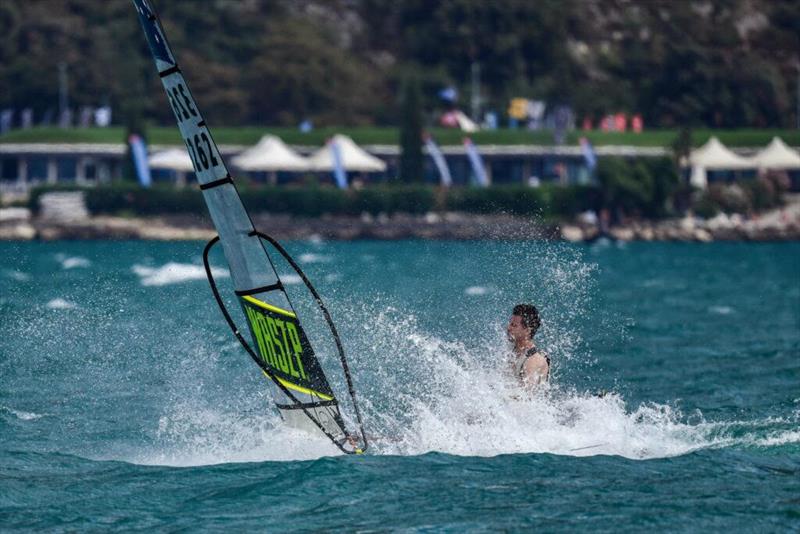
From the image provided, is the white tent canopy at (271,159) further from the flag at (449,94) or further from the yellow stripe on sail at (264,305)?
the yellow stripe on sail at (264,305)

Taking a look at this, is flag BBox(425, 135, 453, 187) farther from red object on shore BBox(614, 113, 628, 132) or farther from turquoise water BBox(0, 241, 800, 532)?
turquoise water BBox(0, 241, 800, 532)

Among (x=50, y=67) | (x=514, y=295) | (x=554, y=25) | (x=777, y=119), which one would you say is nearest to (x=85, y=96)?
(x=50, y=67)

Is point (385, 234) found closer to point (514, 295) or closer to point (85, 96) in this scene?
point (85, 96)

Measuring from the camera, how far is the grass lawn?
95.0m

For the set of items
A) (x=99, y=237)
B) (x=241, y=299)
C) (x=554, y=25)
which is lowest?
(x=99, y=237)

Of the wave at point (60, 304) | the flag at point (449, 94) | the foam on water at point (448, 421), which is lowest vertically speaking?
the wave at point (60, 304)

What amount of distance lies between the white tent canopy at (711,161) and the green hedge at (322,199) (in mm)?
13183

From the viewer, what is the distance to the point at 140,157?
84.6 meters

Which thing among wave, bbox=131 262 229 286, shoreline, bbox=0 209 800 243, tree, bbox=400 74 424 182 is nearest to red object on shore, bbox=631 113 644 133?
shoreline, bbox=0 209 800 243

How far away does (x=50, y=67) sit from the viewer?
101312mm

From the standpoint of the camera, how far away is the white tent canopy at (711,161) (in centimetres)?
9500

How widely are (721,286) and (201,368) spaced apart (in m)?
32.5

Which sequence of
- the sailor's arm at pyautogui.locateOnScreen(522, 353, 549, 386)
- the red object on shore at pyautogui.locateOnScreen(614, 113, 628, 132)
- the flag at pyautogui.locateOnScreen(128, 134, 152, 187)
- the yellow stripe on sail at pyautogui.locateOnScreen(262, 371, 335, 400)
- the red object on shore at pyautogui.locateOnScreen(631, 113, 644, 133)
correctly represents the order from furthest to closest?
the red object on shore at pyautogui.locateOnScreen(631, 113, 644, 133) < the red object on shore at pyautogui.locateOnScreen(614, 113, 628, 132) < the flag at pyautogui.locateOnScreen(128, 134, 152, 187) < the sailor's arm at pyautogui.locateOnScreen(522, 353, 549, 386) < the yellow stripe on sail at pyautogui.locateOnScreen(262, 371, 335, 400)

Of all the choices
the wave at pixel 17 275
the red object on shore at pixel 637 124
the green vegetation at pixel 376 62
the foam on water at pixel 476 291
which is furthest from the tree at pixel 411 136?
the foam on water at pixel 476 291
